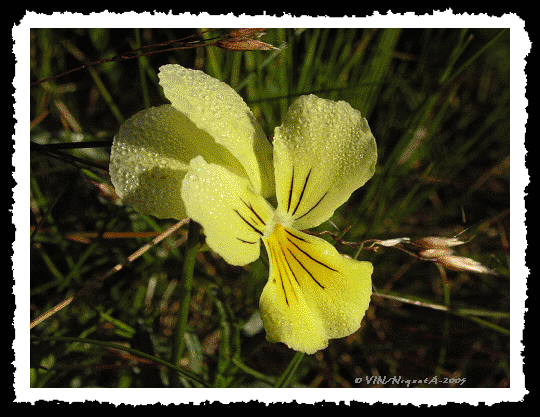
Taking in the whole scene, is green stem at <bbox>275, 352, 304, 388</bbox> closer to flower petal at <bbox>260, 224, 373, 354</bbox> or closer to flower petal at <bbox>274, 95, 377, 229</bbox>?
flower petal at <bbox>260, 224, 373, 354</bbox>

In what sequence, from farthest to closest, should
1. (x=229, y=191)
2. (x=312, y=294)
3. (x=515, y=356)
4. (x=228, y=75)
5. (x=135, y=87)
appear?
1. (x=135, y=87)
2. (x=228, y=75)
3. (x=515, y=356)
4. (x=312, y=294)
5. (x=229, y=191)

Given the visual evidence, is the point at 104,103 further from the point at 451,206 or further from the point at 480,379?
the point at 480,379

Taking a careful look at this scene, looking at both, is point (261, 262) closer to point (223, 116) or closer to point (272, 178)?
point (272, 178)

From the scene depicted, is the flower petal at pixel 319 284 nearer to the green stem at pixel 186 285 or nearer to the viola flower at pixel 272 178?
the viola flower at pixel 272 178

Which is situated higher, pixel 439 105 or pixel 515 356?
pixel 439 105

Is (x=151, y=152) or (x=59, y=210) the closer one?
(x=151, y=152)

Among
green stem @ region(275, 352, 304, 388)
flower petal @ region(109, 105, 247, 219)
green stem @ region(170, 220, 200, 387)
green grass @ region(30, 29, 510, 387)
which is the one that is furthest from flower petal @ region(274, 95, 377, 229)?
green stem @ region(275, 352, 304, 388)

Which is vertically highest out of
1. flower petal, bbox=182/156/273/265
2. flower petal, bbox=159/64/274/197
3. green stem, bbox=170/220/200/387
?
flower petal, bbox=159/64/274/197

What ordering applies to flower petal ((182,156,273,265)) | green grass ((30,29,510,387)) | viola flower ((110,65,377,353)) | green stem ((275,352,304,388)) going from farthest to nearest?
green grass ((30,29,510,387)) < green stem ((275,352,304,388)) < viola flower ((110,65,377,353)) < flower petal ((182,156,273,265))

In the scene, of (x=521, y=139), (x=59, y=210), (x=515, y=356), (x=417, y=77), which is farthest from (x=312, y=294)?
(x=417, y=77)
